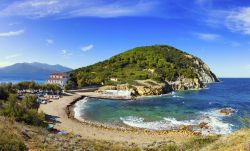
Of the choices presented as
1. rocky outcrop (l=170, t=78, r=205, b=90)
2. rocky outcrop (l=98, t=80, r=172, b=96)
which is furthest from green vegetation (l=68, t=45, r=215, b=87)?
rocky outcrop (l=98, t=80, r=172, b=96)

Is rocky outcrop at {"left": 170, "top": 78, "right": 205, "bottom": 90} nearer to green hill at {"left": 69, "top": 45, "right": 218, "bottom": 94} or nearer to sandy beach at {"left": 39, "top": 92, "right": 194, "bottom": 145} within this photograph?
green hill at {"left": 69, "top": 45, "right": 218, "bottom": 94}

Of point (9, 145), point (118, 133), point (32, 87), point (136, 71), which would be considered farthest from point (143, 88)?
point (9, 145)

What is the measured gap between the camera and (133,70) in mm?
145375

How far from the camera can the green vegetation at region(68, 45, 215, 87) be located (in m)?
124

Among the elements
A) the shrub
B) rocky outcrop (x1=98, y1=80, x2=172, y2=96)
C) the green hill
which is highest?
the green hill

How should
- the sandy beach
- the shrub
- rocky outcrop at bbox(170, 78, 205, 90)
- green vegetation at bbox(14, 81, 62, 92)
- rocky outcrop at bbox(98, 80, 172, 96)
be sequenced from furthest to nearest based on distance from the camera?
rocky outcrop at bbox(170, 78, 205, 90), rocky outcrop at bbox(98, 80, 172, 96), green vegetation at bbox(14, 81, 62, 92), the sandy beach, the shrub

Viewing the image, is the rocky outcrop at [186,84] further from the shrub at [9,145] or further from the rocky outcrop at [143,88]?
the shrub at [9,145]

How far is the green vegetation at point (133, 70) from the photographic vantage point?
124 metres

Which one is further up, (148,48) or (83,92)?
(148,48)

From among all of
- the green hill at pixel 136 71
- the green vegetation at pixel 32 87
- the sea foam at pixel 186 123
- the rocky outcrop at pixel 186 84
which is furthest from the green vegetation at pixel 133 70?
the sea foam at pixel 186 123

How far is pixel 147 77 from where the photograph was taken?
419ft

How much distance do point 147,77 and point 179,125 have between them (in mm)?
77597

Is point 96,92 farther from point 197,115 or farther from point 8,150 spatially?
point 8,150

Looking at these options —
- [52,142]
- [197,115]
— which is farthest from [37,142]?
[197,115]
